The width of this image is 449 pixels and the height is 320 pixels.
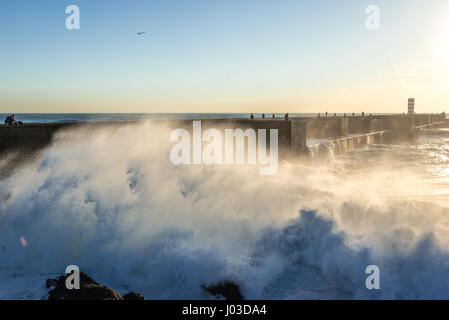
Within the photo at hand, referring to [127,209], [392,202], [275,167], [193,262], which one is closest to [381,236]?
[392,202]

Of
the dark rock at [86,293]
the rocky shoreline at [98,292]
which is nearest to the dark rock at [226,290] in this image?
the rocky shoreline at [98,292]

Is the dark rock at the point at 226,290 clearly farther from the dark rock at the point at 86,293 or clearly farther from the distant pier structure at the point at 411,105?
the distant pier structure at the point at 411,105

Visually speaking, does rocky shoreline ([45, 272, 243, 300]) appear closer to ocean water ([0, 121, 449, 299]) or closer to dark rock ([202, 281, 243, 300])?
dark rock ([202, 281, 243, 300])

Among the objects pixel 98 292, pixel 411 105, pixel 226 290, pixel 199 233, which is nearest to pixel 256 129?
pixel 199 233

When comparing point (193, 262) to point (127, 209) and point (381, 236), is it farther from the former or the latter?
point (381, 236)

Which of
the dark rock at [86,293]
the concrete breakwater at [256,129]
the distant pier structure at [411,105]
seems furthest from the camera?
the distant pier structure at [411,105]

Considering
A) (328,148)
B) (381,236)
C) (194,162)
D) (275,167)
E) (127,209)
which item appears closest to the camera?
(381,236)
